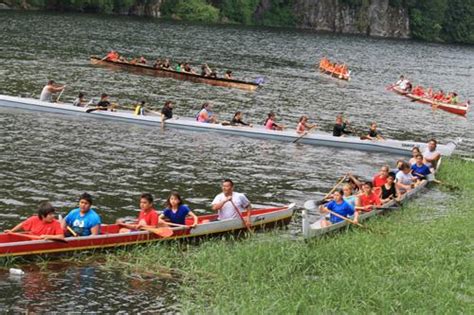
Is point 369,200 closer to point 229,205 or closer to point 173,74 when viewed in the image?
point 229,205

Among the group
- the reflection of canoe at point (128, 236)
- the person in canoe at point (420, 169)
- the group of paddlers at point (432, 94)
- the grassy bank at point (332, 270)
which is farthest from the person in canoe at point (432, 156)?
the group of paddlers at point (432, 94)

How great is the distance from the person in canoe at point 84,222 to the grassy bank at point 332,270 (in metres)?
0.76

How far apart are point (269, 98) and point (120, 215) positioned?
2799 cm

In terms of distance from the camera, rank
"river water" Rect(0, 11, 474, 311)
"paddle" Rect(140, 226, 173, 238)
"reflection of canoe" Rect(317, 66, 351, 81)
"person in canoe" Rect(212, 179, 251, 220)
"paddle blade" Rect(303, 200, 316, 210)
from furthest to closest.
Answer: "reflection of canoe" Rect(317, 66, 351, 81) → "river water" Rect(0, 11, 474, 311) → "paddle blade" Rect(303, 200, 316, 210) → "person in canoe" Rect(212, 179, 251, 220) → "paddle" Rect(140, 226, 173, 238)

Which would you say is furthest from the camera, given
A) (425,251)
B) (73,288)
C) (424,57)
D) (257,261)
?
(424,57)

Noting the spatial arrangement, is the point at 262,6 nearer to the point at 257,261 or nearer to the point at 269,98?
the point at 269,98

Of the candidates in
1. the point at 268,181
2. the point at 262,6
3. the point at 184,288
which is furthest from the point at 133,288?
the point at 262,6

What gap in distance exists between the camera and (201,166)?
26422 mm

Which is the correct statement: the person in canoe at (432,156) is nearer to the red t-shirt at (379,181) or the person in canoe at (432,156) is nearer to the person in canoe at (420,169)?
the person in canoe at (420,169)

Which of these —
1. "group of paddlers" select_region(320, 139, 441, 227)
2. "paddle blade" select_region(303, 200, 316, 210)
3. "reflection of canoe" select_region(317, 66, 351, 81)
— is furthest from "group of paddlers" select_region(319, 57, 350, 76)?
"paddle blade" select_region(303, 200, 316, 210)

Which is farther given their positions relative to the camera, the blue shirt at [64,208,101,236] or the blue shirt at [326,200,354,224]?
the blue shirt at [326,200,354,224]

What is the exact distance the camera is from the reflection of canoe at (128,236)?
15523 mm

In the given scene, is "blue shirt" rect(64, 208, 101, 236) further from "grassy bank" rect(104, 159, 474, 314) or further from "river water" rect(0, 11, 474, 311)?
"river water" rect(0, 11, 474, 311)

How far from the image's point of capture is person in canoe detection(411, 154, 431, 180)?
86.5 ft
